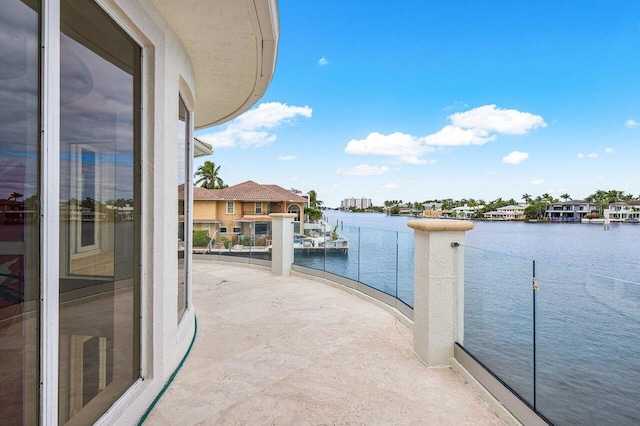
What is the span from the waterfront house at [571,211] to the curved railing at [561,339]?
78.2 metres

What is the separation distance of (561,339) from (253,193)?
26179 mm

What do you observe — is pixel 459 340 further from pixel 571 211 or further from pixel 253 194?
pixel 571 211

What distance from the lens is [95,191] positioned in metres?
1.99

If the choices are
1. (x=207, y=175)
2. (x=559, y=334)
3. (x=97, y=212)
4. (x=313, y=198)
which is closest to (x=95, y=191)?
(x=97, y=212)

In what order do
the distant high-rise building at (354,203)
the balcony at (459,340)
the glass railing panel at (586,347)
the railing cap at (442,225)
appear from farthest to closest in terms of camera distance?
the distant high-rise building at (354,203), the railing cap at (442,225), the balcony at (459,340), the glass railing panel at (586,347)

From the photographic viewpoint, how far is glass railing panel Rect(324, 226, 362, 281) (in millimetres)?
6676

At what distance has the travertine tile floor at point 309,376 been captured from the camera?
100 inches

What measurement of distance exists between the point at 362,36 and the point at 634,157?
214ft

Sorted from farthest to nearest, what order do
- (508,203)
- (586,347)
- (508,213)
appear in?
1. (508,203)
2. (508,213)
3. (586,347)

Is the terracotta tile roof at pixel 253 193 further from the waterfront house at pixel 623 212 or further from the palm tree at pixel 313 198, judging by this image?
the waterfront house at pixel 623 212

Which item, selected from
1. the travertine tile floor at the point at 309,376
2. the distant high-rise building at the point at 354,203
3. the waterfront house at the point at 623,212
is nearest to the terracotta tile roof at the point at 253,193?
the travertine tile floor at the point at 309,376

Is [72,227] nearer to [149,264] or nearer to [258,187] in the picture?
[149,264]

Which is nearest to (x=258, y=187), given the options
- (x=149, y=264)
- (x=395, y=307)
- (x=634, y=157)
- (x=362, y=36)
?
(x=362, y=36)

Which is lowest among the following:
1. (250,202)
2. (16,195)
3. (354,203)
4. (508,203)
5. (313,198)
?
(16,195)
